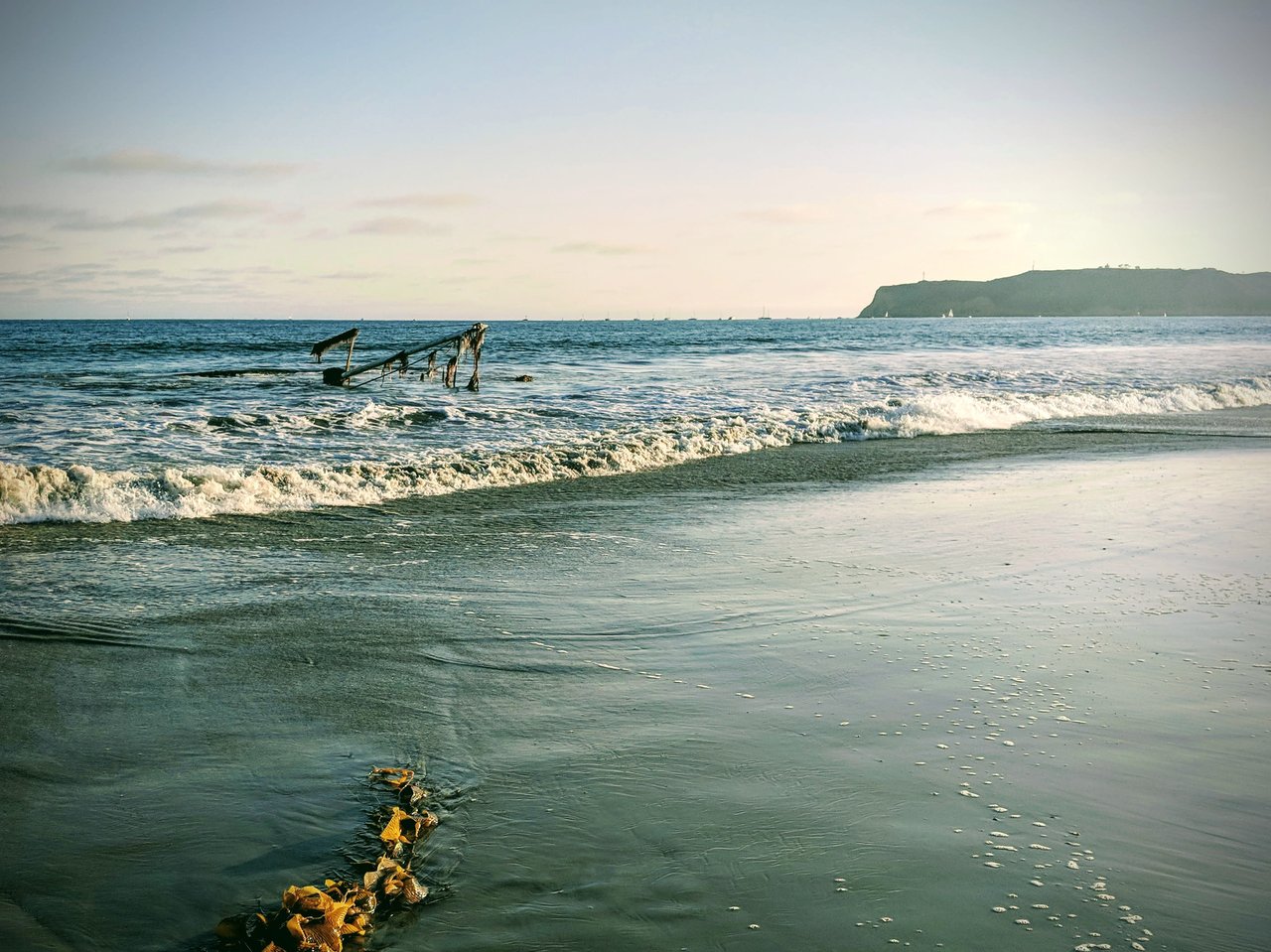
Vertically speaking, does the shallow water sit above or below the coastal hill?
below

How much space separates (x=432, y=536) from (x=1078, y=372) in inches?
1131

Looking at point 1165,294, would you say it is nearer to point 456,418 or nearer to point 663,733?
point 456,418

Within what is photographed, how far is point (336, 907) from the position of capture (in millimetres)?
2498

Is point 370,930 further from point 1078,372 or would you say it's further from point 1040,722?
point 1078,372

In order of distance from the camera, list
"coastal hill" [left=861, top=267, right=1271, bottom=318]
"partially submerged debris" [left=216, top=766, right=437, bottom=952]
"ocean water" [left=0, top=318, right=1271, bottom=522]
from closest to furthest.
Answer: "partially submerged debris" [left=216, top=766, right=437, bottom=952] → "ocean water" [left=0, top=318, right=1271, bottom=522] → "coastal hill" [left=861, top=267, right=1271, bottom=318]

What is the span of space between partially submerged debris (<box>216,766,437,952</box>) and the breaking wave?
7.32 m

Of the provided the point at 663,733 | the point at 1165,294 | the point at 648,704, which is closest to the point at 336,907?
the point at 663,733

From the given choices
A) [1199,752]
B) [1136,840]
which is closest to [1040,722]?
[1199,752]

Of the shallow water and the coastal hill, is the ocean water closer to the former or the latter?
the shallow water

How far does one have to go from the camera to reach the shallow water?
2697 millimetres

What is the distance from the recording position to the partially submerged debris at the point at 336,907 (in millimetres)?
2422

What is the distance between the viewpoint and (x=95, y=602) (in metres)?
5.96

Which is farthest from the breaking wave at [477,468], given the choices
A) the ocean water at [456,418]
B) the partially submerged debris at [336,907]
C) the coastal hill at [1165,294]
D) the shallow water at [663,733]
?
the coastal hill at [1165,294]

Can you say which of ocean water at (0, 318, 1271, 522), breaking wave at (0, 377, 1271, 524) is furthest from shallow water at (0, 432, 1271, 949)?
ocean water at (0, 318, 1271, 522)
